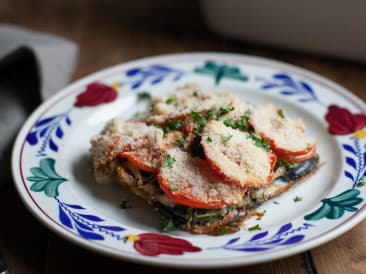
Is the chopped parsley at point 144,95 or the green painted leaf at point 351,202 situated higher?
the green painted leaf at point 351,202

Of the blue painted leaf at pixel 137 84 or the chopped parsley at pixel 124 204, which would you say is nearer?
the chopped parsley at pixel 124 204

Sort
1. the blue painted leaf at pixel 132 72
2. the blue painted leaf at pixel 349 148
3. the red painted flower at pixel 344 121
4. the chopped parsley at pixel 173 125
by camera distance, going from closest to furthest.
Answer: the chopped parsley at pixel 173 125
the blue painted leaf at pixel 349 148
the red painted flower at pixel 344 121
the blue painted leaf at pixel 132 72

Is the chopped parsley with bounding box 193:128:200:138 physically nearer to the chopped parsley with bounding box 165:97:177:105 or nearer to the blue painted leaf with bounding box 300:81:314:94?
the chopped parsley with bounding box 165:97:177:105

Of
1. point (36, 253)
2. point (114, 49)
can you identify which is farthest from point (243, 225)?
point (114, 49)

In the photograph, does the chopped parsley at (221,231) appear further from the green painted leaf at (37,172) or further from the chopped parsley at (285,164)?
the green painted leaf at (37,172)

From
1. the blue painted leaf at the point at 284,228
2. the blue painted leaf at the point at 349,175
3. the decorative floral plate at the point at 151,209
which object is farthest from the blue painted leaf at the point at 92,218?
the blue painted leaf at the point at 349,175

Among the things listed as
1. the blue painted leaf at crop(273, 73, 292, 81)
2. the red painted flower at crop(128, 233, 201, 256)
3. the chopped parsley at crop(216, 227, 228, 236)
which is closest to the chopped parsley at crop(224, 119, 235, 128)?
the chopped parsley at crop(216, 227, 228, 236)

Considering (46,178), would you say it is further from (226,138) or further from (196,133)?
(226,138)
